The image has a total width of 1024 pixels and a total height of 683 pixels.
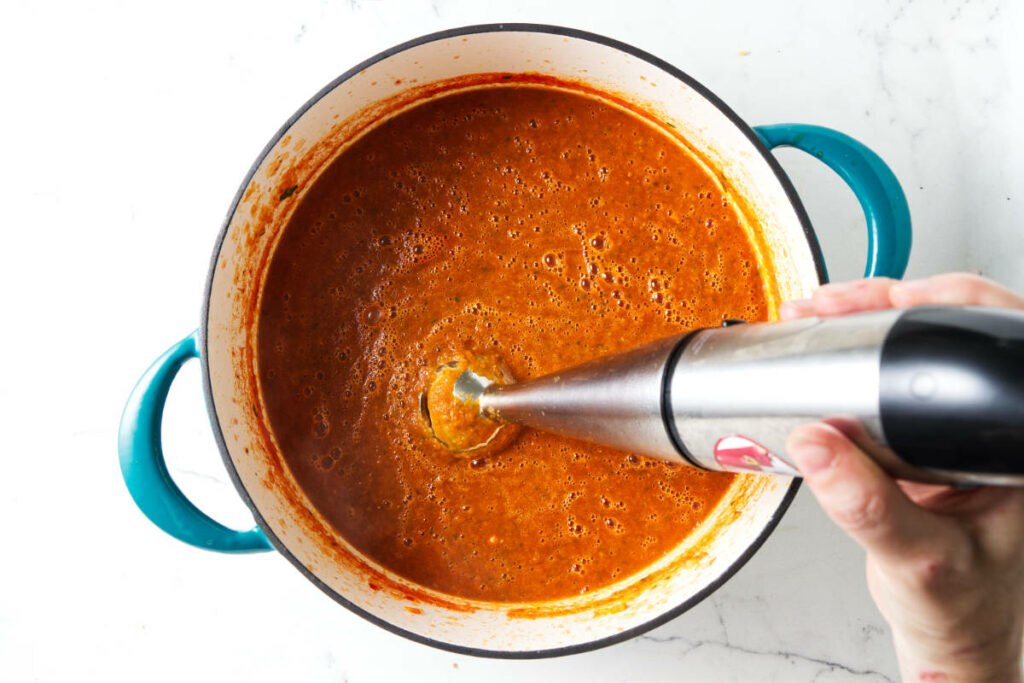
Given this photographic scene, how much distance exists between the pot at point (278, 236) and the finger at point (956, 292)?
0.25m

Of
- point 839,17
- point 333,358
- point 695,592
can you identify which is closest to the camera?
point 695,592

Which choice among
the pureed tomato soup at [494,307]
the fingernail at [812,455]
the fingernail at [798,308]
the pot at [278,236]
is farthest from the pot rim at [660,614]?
the fingernail at [812,455]

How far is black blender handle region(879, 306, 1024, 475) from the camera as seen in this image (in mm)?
401

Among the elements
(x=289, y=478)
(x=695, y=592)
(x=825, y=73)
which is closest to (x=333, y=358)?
(x=289, y=478)

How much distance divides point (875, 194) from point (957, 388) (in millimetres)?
627

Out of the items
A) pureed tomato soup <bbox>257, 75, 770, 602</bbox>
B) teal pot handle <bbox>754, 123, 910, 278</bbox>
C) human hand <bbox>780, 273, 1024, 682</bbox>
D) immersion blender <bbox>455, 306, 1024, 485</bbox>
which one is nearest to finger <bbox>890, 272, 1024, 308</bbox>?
human hand <bbox>780, 273, 1024, 682</bbox>

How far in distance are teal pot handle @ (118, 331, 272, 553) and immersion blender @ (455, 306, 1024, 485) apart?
595 millimetres

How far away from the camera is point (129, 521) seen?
1155 mm

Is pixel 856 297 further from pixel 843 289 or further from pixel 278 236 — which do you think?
pixel 278 236

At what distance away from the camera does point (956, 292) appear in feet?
2.17

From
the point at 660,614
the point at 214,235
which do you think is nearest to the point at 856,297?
the point at 660,614

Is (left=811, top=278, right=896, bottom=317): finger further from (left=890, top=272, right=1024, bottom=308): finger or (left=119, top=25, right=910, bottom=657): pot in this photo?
(left=119, top=25, right=910, bottom=657): pot

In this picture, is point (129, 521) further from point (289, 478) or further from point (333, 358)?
point (333, 358)

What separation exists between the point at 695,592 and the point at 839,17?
0.90 metres
